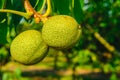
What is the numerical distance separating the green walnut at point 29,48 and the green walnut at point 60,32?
5 cm

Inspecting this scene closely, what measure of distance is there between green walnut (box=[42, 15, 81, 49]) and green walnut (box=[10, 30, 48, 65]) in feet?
0.16

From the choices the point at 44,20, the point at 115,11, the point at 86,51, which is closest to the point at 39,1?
the point at 44,20

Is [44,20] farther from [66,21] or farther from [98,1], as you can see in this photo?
[98,1]

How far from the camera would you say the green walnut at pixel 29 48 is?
6.49 ft

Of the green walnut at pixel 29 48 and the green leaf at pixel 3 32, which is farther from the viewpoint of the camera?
the green leaf at pixel 3 32

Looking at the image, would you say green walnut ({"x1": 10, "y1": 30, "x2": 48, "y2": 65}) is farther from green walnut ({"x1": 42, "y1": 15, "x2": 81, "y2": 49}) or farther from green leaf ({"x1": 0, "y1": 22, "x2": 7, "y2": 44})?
green leaf ({"x1": 0, "y1": 22, "x2": 7, "y2": 44})

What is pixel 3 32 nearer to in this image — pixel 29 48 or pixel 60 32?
pixel 29 48

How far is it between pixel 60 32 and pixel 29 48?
19cm

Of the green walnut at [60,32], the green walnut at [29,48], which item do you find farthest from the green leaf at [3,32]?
the green walnut at [60,32]

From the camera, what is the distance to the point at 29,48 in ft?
6.61

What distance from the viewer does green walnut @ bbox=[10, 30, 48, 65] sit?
6.49 ft

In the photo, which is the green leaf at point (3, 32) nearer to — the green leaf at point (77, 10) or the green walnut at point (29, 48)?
the green walnut at point (29, 48)

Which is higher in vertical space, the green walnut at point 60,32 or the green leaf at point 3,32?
the green walnut at point 60,32

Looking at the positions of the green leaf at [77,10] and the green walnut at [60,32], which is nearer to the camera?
the green walnut at [60,32]
